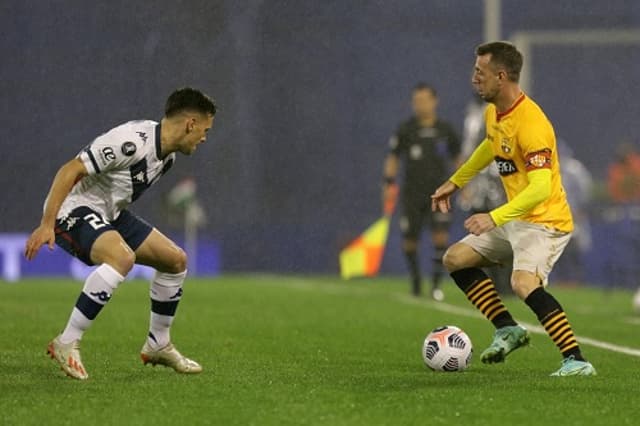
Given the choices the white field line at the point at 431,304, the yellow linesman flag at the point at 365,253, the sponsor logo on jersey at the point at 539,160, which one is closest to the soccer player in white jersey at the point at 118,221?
the sponsor logo on jersey at the point at 539,160

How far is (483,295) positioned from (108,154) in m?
2.47

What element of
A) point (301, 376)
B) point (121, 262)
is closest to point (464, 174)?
point (301, 376)

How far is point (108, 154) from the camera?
7.69 meters

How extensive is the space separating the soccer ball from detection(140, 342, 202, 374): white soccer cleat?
1.31m

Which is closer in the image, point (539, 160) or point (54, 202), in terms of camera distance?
point (54, 202)

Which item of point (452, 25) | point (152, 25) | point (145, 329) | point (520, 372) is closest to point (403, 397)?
point (520, 372)

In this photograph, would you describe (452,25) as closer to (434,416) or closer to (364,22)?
(364,22)

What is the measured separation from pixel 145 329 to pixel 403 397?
4.65m

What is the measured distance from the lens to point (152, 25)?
25.3 metres

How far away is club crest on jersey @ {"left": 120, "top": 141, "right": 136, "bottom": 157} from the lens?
7.75 m

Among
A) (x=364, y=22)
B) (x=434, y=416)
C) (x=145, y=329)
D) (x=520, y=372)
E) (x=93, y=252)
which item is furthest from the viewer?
(x=364, y=22)

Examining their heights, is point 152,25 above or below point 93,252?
above

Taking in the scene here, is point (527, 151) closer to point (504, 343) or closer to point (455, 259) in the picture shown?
point (455, 259)

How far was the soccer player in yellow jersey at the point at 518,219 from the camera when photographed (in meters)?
8.12
